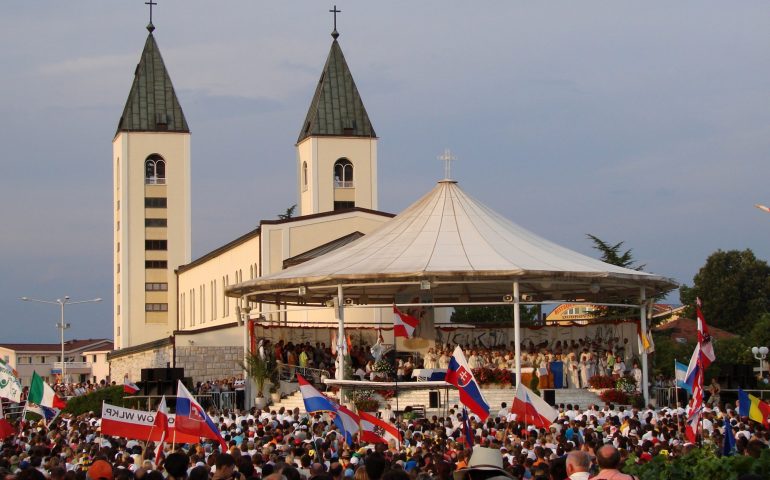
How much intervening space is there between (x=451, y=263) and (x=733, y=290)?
5754 cm

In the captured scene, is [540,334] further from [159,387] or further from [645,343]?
[159,387]

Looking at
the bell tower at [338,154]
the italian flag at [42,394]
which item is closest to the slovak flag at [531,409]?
the italian flag at [42,394]

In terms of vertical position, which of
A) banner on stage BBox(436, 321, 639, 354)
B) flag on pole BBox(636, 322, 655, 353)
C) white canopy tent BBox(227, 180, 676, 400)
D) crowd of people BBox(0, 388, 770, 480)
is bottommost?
crowd of people BBox(0, 388, 770, 480)

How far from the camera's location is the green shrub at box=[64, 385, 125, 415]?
41.1 m

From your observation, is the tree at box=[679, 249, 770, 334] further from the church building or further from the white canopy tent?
the white canopy tent

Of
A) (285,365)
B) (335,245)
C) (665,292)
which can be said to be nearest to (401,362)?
(285,365)

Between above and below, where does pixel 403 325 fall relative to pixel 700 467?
above

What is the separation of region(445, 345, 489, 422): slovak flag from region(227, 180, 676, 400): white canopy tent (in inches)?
467

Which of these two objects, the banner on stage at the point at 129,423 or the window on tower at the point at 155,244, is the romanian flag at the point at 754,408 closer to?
the banner on stage at the point at 129,423

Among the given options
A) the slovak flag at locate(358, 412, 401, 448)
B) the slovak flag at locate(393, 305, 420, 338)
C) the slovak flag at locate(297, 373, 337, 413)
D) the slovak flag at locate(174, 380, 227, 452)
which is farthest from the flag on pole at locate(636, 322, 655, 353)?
the slovak flag at locate(174, 380, 227, 452)

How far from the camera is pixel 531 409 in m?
22.8

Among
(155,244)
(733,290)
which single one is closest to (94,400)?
(155,244)

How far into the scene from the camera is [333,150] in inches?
2825

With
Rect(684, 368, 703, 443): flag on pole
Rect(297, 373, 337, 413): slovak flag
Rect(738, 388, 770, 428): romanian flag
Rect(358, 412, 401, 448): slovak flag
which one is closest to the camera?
Rect(358, 412, 401, 448): slovak flag
